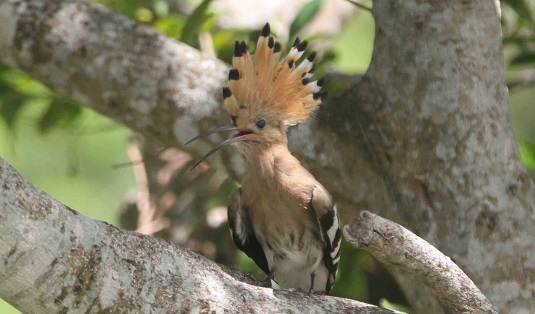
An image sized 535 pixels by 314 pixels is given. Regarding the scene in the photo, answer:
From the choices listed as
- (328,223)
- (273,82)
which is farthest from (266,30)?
(328,223)

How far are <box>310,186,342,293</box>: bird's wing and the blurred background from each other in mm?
328

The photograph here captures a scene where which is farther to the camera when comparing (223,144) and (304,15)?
(304,15)

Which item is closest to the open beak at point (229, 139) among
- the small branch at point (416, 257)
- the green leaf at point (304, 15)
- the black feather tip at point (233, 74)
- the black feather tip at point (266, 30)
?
the black feather tip at point (233, 74)

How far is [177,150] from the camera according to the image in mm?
4016

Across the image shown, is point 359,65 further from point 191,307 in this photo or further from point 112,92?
point 191,307

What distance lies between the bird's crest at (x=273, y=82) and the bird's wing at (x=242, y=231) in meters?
0.32

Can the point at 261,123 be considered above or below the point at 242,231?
above

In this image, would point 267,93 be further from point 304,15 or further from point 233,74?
point 304,15

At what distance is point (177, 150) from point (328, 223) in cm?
115

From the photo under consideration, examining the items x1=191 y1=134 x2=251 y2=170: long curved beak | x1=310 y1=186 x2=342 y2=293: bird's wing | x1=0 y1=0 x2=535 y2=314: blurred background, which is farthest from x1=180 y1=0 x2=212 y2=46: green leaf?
x1=310 y1=186 x2=342 y2=293: bird's wing

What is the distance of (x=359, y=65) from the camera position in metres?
6.02

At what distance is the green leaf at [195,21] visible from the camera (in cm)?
324

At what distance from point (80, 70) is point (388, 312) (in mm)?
1440

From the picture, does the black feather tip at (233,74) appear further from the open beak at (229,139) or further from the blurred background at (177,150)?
the blurred background at (177,150)
